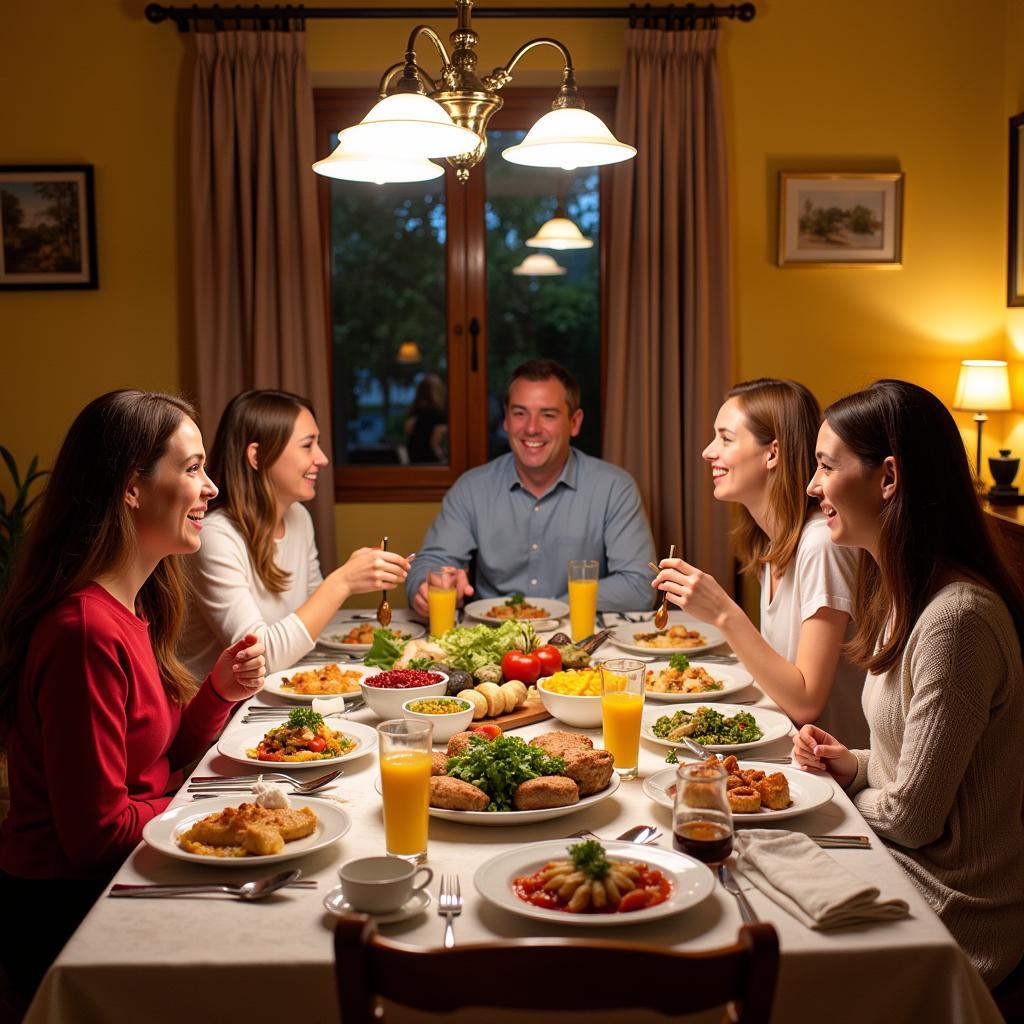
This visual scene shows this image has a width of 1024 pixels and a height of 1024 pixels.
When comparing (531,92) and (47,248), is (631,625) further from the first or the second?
(47,248)

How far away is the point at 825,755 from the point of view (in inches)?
77.5

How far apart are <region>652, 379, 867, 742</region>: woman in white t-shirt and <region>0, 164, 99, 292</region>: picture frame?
115 inches

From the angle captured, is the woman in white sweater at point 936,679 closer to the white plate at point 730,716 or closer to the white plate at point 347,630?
the white plate at point 730,716

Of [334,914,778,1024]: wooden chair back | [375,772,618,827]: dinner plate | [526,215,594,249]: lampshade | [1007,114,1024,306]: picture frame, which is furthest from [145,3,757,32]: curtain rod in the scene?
[334,914,778,1024]: wooden chair back

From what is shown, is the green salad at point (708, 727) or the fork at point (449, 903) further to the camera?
the green salad at point (708, 727)

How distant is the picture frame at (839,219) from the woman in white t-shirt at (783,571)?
1.91 meters

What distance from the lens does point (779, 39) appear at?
4.60 m

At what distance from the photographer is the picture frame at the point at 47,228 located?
460 cm

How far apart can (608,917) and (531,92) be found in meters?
4.01

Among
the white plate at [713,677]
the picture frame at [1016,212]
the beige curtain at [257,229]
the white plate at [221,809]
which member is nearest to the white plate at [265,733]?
the white plate at [221,809]

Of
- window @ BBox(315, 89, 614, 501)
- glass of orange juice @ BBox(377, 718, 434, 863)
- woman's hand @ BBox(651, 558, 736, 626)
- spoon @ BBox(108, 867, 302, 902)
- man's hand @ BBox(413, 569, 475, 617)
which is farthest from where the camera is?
window @ BBox(315, 89, 614, 501)

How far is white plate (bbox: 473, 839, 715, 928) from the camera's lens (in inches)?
54.4

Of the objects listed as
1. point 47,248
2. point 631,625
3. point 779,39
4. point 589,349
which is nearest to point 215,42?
point 47,248

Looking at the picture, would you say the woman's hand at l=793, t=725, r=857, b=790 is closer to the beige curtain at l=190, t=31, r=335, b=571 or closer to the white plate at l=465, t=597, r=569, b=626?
the white plate at l=465, t=597, r=569, b=626
